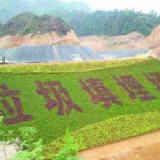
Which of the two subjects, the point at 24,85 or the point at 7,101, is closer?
the point at 7,101

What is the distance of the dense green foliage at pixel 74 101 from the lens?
22609 millimetres

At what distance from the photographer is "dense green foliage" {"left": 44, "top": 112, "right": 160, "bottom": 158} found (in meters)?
21.2

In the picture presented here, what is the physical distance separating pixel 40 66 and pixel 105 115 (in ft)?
27.1

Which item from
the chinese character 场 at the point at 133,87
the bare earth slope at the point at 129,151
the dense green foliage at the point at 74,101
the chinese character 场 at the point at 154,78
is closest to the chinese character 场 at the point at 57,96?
the dense green foliage at the point at 74,101

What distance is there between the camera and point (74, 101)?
26.1 meters

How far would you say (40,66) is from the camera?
29.8m

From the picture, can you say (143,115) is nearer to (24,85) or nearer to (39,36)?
(24,85)

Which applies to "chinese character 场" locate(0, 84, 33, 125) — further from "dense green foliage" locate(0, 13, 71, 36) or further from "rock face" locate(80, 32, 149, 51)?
"rock face" locate(80, 32, 149, 51)

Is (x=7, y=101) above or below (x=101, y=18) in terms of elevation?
above

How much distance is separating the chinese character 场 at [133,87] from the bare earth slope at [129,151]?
6.61 m

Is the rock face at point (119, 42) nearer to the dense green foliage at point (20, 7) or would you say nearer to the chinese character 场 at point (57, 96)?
the dense green foliage at point (20, 7)

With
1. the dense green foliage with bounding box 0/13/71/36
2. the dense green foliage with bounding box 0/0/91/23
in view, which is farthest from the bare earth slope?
the dense green foliage with bounding box 0/0/91/23

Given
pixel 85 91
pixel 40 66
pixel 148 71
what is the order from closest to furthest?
pixel 85 91 < pixel 40 66 < pixel 148 71

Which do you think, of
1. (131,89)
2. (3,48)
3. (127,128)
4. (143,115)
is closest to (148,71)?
(131,89)
